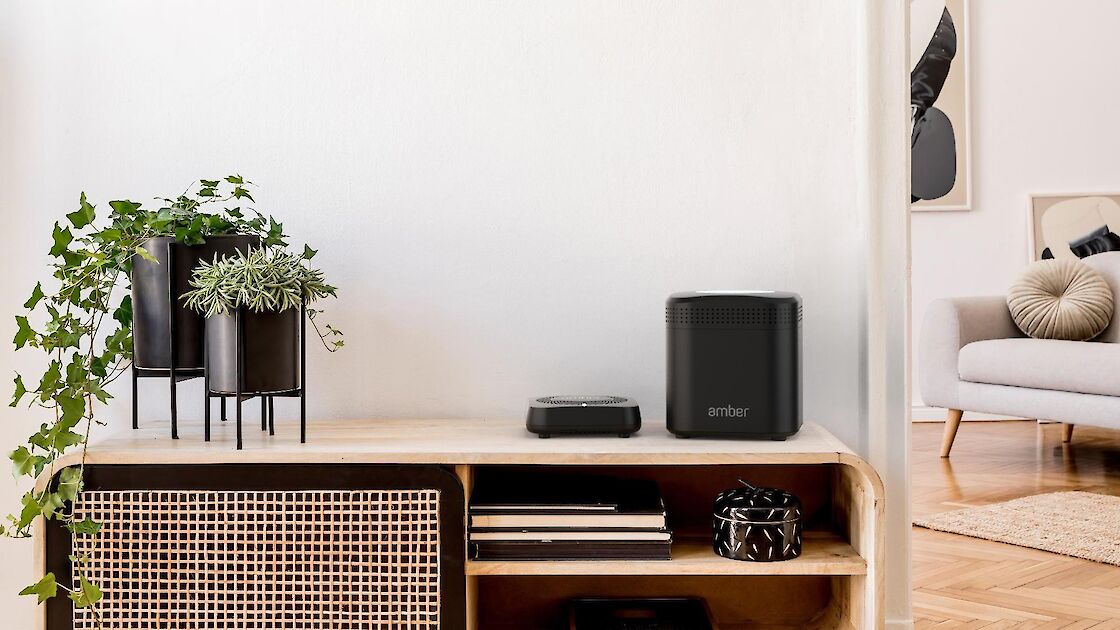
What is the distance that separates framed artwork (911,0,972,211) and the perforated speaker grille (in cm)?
350

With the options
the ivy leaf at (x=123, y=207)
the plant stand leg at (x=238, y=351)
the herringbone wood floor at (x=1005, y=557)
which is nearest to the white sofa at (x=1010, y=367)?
the herringbone wood floor at (x=1005, y=557)

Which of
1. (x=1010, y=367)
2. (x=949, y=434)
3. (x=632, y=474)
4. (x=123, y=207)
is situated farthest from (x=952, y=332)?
(x=123, y=207)

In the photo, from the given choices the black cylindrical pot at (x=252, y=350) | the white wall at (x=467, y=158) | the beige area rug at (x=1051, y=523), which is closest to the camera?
the black cylindrical pot at (x=252, y=350)

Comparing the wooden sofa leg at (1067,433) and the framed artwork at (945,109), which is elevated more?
the framed artwork at (945,109)

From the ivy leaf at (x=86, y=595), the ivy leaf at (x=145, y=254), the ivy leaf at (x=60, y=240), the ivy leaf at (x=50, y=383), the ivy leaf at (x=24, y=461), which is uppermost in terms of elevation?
the ivy leaf at (x=60, y=240)

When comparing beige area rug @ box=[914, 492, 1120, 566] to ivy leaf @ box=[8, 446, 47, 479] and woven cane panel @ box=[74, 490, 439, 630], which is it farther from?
ivy leaf @ box=[8, 446, 47, 479]

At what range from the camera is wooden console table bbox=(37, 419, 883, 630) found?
1503mm

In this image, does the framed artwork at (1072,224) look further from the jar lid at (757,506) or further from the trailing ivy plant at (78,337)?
the trailing ivy plant at (78,337)

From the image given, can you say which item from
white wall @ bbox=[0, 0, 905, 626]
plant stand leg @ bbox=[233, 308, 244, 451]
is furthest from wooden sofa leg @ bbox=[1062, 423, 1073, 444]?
plant stand leg @ bbox=[233, 308, 244, 451]

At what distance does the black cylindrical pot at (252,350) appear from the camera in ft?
5.05

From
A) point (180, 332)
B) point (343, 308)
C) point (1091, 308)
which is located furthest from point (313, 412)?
point (1091, 308)

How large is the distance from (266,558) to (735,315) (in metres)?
0.84

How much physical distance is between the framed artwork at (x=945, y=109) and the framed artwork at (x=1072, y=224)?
0.34 m

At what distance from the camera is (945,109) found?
4754mm
